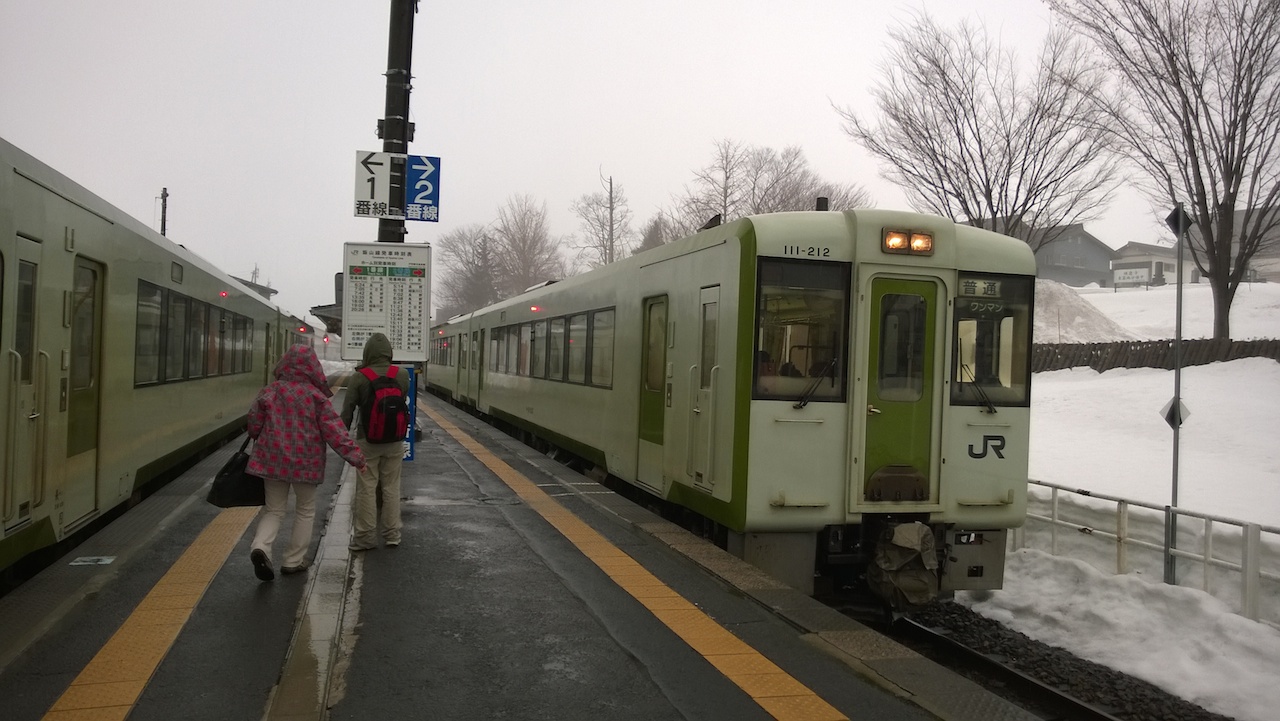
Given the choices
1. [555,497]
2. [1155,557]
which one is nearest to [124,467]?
[555,497]

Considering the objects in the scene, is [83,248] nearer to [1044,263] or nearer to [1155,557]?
[1155,557]

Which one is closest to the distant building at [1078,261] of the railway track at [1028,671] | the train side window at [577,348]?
the train side window at [577,348]

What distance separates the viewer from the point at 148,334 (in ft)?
29.1

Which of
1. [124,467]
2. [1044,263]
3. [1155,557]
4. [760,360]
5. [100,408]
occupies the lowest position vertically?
[1155,557]

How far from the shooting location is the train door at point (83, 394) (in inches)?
252

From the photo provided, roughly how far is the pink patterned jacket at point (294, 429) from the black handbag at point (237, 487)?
91mm

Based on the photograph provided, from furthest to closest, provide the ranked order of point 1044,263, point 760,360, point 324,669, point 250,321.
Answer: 1. point 1044,263
2. point 250,321
3. point 760,360
4. point 324,669

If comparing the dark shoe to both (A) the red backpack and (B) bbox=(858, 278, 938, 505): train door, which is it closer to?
(A) the red backpack

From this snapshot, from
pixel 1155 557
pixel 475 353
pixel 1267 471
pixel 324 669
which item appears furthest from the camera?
pixel 475 353

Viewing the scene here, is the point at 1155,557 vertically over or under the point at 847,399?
under

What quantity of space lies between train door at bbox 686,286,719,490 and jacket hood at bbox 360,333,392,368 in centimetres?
236

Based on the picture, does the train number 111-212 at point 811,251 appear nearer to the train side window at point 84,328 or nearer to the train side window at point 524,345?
the train side window at point 84,328

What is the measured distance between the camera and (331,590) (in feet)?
19.1

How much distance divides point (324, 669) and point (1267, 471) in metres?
13.8
